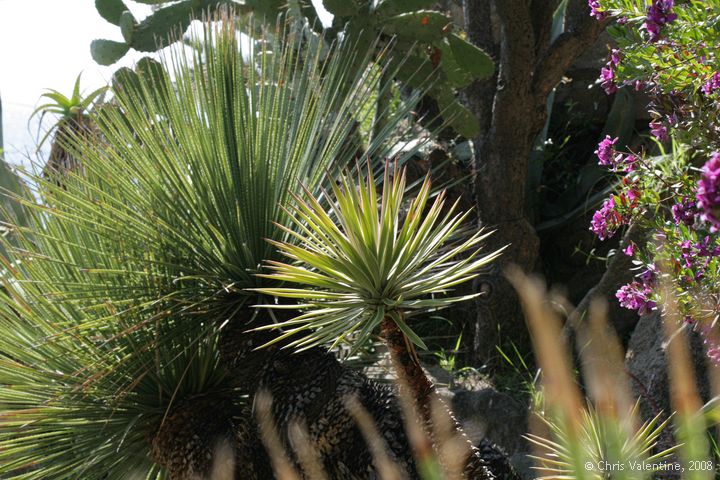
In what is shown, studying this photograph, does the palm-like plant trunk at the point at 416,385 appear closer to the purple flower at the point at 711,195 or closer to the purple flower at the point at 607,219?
the purple flower at the point at 607,219

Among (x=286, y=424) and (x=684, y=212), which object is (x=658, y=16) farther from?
(x=286, y=424)

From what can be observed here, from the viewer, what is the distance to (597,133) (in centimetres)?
548

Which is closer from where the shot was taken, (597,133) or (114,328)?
(114,328)

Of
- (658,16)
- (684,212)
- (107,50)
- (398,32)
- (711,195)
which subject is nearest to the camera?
(711,195)

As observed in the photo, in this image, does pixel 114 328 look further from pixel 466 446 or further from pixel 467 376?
pixel 467 376

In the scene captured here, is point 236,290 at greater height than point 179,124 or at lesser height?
lesser

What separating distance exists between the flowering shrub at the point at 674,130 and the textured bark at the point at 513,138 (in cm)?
168

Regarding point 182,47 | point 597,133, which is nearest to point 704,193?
point 182,47

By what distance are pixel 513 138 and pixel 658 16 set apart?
A: 2305 mm

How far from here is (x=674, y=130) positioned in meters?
2.00

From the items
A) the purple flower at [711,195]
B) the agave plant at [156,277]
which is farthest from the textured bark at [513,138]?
the purple flower at [711,195]

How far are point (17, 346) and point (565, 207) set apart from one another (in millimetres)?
3237

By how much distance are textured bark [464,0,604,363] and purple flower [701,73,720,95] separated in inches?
84.3

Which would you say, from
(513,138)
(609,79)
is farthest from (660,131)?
(513,138)
